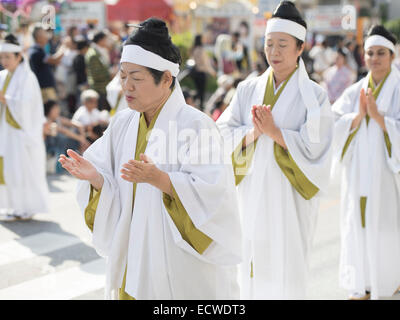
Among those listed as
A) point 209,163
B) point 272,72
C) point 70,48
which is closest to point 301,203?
point 272,72

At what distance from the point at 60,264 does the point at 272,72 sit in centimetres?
265

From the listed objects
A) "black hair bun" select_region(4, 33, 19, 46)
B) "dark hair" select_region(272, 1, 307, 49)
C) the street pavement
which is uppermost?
"black hair bun" select_region(4, 33, 19, 46)

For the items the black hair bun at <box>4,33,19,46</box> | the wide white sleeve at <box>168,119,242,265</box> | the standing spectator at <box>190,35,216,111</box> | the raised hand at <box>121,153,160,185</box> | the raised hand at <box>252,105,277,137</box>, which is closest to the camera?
the raised hand at <box>121,153,160,185</box>

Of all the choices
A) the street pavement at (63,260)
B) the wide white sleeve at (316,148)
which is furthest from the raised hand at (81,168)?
the street pavement at (63,260)

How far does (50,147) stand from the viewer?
1005cm

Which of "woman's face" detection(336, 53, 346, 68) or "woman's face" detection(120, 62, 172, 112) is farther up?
"woman's face" detection(336, 53, 346, 68)

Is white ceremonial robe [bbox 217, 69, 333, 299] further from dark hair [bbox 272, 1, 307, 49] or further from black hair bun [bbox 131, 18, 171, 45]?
black hair bun [bbox 131, 18, 171, 45]

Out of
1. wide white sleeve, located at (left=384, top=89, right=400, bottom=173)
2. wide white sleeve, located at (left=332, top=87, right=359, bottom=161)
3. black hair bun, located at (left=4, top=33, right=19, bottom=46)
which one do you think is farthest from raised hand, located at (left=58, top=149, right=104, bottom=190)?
black hair bun, located at (left=4, top=33, right=19, bottom=46)

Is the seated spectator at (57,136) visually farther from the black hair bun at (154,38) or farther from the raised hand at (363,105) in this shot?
the black hair bun at (154,38)

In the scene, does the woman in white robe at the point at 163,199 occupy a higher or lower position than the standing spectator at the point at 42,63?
lower

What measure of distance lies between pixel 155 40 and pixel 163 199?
727 mm

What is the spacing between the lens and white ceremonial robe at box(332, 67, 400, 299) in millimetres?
4965

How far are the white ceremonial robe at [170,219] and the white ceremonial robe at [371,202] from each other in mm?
2255

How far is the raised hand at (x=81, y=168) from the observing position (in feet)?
9.68
